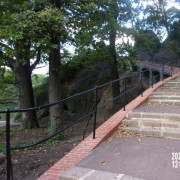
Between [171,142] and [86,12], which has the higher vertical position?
[86,12]

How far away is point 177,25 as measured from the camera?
22.0m

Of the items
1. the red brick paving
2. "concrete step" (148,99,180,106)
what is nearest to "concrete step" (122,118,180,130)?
the red brick paving

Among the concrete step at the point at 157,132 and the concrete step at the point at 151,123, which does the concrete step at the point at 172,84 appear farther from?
the concrete step at the point at 157,132

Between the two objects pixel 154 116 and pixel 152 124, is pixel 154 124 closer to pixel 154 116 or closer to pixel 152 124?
pixel 152 124

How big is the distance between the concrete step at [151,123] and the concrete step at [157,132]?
0.50 feet

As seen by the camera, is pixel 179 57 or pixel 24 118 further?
pixel 179 57

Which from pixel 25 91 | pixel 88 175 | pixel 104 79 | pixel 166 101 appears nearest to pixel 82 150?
pixel 88 175

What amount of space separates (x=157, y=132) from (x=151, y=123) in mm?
440

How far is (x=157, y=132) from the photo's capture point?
4.32 m

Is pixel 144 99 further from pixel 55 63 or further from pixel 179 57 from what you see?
pixel 179 57

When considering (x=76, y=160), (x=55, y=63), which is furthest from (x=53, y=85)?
(x=76, y=160)

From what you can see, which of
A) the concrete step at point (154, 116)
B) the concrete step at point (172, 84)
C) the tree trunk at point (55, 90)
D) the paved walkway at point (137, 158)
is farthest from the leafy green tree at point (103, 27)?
the paved walkway at point (137, 158)

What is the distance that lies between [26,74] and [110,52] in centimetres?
541

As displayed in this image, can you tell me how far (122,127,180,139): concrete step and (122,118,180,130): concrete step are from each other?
0.15 meters
